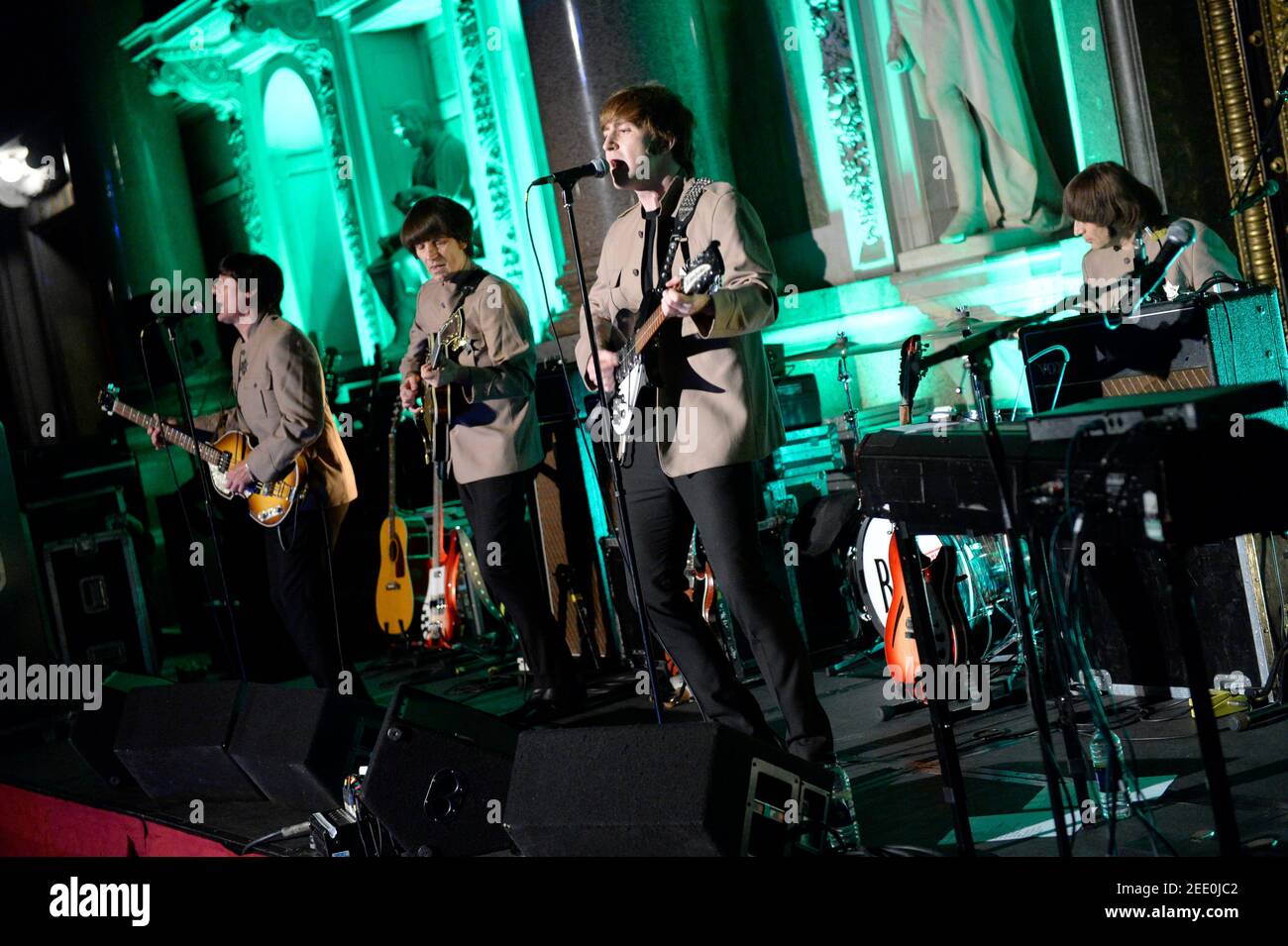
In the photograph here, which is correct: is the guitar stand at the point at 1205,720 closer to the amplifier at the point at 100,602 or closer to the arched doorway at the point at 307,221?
the amplifier at the point at 100,602

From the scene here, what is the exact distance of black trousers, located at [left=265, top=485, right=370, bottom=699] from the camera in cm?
527

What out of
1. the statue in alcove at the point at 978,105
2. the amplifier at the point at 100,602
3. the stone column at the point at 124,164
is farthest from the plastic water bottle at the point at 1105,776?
the stone column at the point at 124,164

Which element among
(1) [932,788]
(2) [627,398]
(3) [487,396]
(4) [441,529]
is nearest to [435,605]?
(4) [441,529]

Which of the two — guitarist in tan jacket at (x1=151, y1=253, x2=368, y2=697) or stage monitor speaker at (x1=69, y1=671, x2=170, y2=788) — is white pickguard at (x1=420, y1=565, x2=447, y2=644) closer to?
guitarist in tan jacket at (x1=151, y1=253, x2=368, y2=697)

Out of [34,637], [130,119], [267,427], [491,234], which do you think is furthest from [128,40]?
[267,427]

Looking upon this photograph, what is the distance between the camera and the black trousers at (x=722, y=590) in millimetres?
3617

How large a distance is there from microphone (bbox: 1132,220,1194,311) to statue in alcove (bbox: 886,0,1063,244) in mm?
2577

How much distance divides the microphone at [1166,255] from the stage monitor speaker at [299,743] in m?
2.71

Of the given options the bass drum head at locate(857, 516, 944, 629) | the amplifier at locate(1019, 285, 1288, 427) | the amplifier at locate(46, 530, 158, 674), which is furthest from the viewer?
the amplifier at locate(46, 530, 158, 674)

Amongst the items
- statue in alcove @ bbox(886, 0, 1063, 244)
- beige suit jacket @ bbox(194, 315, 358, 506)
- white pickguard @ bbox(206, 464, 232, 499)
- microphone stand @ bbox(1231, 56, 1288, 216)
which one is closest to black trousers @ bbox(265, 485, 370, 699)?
beige suit jacket @ bbox(194, 315, 358, 506)

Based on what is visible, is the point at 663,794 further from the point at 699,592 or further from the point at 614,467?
the point at 699,592

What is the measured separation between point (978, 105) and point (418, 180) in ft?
15.6

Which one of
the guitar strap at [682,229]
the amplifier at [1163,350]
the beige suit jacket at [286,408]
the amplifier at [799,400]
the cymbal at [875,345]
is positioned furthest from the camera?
the amplifier at [799,400]
